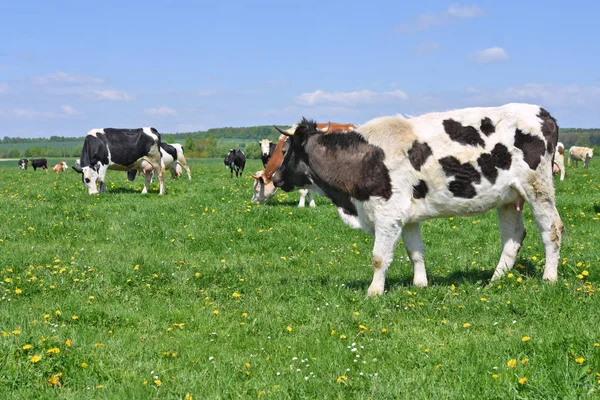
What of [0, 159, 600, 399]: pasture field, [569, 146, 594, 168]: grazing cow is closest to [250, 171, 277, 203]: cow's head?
[0, 159, 600, 399]: pasture field

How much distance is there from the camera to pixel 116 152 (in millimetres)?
22969

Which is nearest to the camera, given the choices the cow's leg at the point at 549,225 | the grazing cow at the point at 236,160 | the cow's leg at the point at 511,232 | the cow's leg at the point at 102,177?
the cow's leg at the point at 549,225

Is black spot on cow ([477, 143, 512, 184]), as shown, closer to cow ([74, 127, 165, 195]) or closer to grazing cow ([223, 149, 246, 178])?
cow ([74, 127, 165, 195])

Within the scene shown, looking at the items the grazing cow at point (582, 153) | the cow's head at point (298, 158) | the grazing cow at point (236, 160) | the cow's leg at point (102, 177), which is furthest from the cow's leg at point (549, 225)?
the grazing cow at point (582, 153)

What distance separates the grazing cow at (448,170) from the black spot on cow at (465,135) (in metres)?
0.01

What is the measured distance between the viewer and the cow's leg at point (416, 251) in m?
8.88

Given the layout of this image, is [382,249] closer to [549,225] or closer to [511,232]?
[511,232]

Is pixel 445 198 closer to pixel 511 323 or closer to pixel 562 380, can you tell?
pixel 511 323

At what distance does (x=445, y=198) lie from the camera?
27.3 ft

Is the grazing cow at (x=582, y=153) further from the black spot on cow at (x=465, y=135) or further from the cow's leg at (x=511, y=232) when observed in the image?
the black spot on cow at (x=465, y=135)

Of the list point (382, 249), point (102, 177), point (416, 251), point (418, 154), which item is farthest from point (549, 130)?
point (102, 177)

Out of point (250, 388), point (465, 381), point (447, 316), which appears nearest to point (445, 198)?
point (447, 316)

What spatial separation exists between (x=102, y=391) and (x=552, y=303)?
516cm

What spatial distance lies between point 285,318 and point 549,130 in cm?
452
